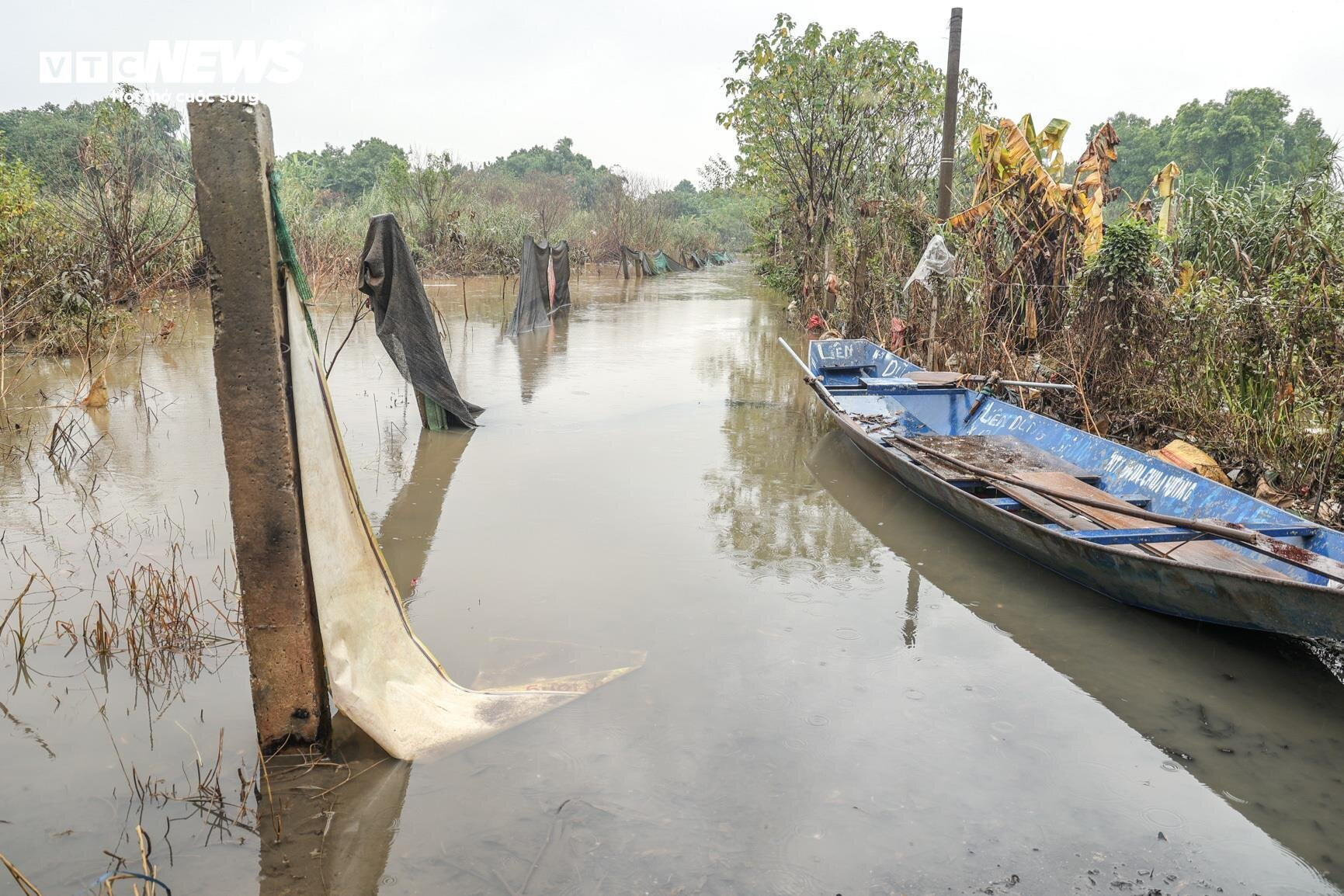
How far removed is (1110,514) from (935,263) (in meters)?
5.42

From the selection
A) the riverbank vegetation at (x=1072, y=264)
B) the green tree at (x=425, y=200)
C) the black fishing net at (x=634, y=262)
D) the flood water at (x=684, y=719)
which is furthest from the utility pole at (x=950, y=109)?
the black fishing net at (x=634, y=262)

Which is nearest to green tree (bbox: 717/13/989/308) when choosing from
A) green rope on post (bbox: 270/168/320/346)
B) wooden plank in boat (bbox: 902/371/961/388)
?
wooden plank in boat (bbox: 902/371/961/388)

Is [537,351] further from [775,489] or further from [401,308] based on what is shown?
[775,489]

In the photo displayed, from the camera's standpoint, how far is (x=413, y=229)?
81.5ft

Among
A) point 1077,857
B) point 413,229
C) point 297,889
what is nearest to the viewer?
point 297,889

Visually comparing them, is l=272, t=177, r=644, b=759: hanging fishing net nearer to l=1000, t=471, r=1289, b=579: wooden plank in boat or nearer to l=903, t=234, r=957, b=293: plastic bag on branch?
l=1000, t=471, r=1289, b=579: wooden plank in boat

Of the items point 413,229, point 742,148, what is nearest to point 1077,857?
point 742,148

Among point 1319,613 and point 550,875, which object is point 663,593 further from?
point 1319,613

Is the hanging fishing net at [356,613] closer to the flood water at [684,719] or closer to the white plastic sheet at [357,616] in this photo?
the white plastic sheet at [357,616]

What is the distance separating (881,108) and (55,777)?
45.3 feet

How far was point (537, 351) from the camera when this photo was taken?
13.3m

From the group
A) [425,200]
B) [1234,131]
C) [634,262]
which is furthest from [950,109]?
[1234,131]

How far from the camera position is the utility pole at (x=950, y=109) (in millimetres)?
10680

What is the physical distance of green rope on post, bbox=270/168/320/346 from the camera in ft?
9.13
